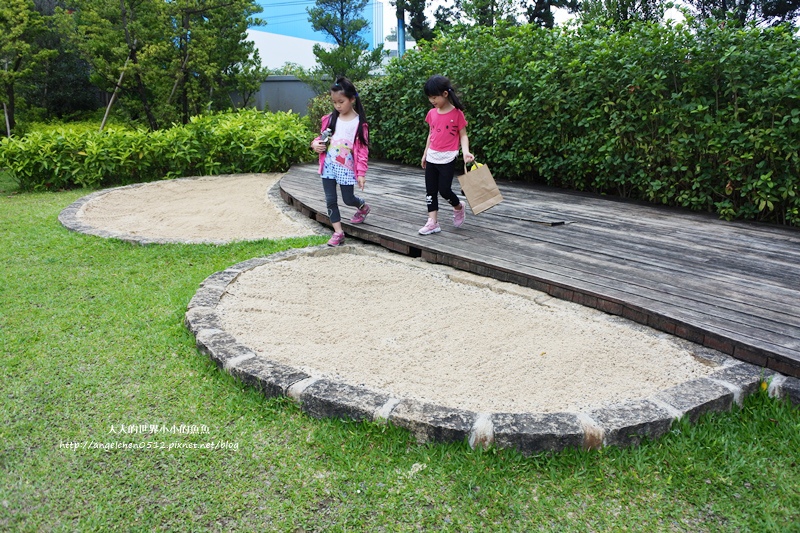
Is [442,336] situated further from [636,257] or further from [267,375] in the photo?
[636,257]

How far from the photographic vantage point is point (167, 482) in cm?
221

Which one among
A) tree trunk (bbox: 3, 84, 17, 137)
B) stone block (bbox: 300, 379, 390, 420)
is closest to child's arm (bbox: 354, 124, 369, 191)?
stone block (bbox: 300, 379, 390, 420)

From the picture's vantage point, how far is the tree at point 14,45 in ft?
35.3

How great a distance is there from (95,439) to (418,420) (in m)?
1.36

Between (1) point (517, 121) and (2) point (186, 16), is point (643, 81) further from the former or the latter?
(2) point (186, 16)

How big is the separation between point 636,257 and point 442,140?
69.6 inches

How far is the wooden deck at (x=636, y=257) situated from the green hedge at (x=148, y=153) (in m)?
3.13

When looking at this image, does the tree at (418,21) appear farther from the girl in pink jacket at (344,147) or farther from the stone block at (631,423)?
the stone block at (631,423)

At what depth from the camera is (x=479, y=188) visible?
4.86 metres

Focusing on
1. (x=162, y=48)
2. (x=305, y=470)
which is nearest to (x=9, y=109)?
(x=162, y=48)

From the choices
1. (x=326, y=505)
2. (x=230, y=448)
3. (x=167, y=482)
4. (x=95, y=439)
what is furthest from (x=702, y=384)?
(x=95, y=439)

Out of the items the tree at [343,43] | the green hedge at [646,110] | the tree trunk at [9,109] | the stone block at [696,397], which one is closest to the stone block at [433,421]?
the stone block at [696,397]

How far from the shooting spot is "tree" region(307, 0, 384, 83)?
16.6 m

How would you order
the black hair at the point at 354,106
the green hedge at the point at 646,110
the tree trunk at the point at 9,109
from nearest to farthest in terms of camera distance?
the black hair at the point at 354,106, the green hedge at the point at 646,110, the tree trunk at the point at 9,109
